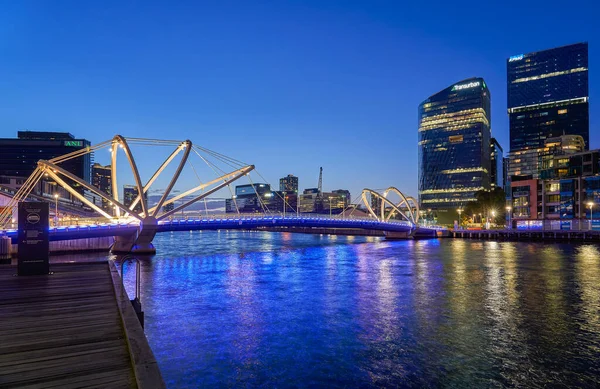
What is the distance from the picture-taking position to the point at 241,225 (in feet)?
248

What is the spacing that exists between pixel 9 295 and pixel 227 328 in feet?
27.7

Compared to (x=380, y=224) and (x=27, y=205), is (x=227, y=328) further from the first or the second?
(x=380, y=224)

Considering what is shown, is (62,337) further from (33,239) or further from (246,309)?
(246,309)

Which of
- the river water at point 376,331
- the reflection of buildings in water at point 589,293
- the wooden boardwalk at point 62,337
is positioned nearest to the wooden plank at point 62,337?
the wooden boardwalk at point 62,337

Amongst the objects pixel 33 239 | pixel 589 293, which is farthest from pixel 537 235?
pixel 33 239

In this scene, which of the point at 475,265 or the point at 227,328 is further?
the point at 475,265

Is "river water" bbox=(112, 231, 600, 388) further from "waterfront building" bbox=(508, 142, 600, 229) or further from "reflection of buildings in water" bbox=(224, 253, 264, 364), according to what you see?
"waterfront building" bbox=(508, 142, 600, 229)

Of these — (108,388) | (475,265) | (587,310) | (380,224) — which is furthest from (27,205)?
(380,224)

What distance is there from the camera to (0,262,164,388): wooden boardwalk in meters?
6.94

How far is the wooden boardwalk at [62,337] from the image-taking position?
694 cm

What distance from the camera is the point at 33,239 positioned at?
53.6ft

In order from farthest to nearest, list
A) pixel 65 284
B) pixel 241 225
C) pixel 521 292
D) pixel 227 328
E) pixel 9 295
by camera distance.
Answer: pixel 241 225, pixel 521 292, pixel 227 328, pixel 65 284, pixel 9 295

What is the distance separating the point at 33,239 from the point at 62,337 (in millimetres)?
9346

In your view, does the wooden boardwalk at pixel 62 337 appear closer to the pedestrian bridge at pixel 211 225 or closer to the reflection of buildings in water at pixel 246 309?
the reflection of buildings in water at pixel 246 309
